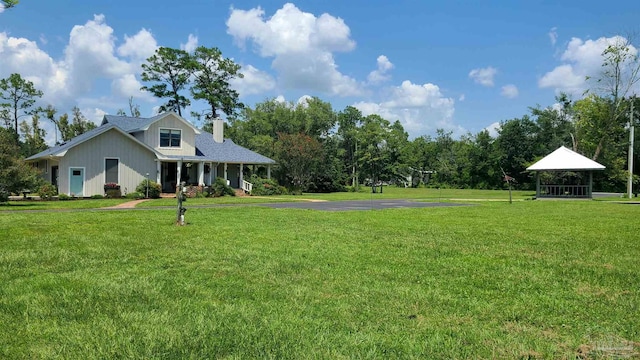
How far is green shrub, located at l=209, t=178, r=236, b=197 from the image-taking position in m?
32.1

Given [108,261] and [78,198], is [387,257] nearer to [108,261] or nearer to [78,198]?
[108,261]

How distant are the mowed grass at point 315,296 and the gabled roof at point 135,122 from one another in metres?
22.6

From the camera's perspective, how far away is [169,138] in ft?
109

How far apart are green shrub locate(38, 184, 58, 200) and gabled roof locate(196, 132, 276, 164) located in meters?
10.3

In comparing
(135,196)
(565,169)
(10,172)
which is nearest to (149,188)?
(135,196)

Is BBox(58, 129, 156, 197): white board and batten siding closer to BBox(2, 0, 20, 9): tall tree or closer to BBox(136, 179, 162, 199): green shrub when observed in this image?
BBox(136, 179, 162, 199): green shrub

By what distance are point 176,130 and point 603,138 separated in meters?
36.7

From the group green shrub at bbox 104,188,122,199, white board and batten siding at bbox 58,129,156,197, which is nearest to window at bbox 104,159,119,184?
white board and batten siding at bbox 58,129,156,197

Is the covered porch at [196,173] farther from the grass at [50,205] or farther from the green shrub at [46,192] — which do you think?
the grass at [50,205]

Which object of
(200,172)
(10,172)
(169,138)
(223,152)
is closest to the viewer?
(10,172)

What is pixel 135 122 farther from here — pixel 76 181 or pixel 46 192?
pixel 46 192

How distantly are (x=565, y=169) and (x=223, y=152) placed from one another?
85.6 ft

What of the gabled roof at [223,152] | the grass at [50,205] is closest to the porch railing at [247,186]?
the gabled roof at [223,152]

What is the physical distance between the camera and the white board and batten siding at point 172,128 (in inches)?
1281
